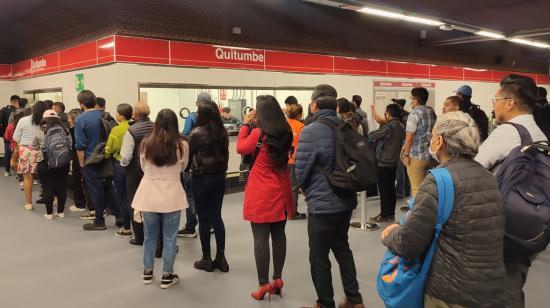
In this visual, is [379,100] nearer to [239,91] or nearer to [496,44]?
[239,91]

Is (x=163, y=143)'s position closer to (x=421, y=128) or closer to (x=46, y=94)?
(x=421, y=128)

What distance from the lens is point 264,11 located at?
7.46m

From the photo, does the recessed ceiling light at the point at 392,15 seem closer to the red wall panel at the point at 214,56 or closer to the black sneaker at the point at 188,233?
the red wall panel at the point at 214,56

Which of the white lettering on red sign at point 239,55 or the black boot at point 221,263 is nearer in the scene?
the black boot at point 221,263

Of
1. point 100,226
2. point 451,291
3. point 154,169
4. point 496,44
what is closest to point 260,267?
point 154,169

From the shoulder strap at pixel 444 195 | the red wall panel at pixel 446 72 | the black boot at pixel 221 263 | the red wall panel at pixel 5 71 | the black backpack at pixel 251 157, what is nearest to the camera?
the shoulder strap at pixel 444 195

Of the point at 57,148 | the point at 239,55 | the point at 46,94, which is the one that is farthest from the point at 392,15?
the point at 46,94

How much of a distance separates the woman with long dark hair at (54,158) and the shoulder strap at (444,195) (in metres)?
4.81

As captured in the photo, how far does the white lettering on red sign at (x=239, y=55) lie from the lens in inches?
270

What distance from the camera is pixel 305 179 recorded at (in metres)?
2.64

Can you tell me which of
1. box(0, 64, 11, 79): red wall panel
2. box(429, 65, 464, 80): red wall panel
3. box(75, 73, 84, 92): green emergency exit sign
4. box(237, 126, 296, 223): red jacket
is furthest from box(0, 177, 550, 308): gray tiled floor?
box(429, 65, 464, 80): red wall panel

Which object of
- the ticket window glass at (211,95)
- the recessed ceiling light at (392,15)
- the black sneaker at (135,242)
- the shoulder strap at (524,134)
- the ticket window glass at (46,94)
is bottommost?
A: the black sneaker at (135,242)

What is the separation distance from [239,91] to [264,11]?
145 centimetres

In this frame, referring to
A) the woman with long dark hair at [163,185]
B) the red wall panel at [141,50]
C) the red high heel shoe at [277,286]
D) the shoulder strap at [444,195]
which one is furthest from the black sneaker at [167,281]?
the red wall panel at [141,50]
